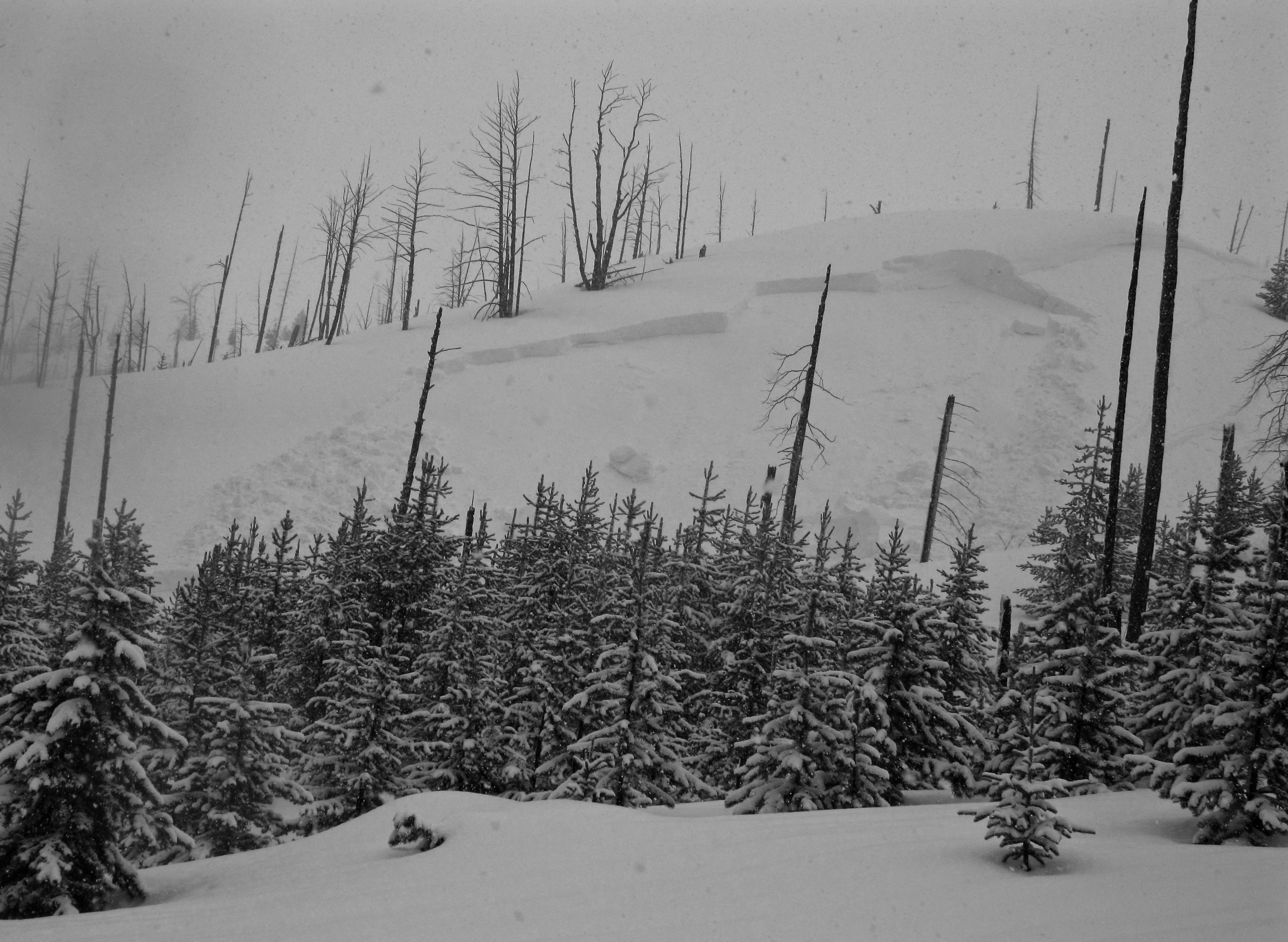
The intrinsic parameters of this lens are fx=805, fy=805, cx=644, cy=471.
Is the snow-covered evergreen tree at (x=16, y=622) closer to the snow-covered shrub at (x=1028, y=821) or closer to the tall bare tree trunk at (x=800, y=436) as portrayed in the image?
the snow-covered shrub at (x=1028, y=821)

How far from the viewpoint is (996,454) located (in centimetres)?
3709

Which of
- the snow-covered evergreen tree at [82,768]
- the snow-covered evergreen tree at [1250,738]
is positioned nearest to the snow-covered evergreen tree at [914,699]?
the snow-covered evergreen tree at [1250,738]

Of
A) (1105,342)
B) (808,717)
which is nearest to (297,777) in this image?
(808,717)

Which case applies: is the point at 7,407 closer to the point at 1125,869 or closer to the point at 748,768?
the point at 748,768

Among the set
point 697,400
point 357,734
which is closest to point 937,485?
point 697,400

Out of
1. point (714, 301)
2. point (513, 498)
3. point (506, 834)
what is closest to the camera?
point (506, 834)

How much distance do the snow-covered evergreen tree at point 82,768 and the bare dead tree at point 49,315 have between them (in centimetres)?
4426

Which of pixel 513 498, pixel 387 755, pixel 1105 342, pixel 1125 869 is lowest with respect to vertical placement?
pixel 387 755

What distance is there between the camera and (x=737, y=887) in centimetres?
639

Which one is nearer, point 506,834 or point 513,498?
point 506,834

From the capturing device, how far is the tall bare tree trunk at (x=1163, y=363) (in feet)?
47.7

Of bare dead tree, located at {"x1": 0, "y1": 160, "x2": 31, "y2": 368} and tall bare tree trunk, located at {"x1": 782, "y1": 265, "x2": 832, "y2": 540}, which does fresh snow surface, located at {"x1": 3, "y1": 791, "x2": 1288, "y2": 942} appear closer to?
tall bare tree trunk, located at {"x1": 782, "y1": 265, "x2": 832, "y2": 540}

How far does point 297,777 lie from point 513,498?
17.6m

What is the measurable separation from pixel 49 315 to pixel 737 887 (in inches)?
2355
